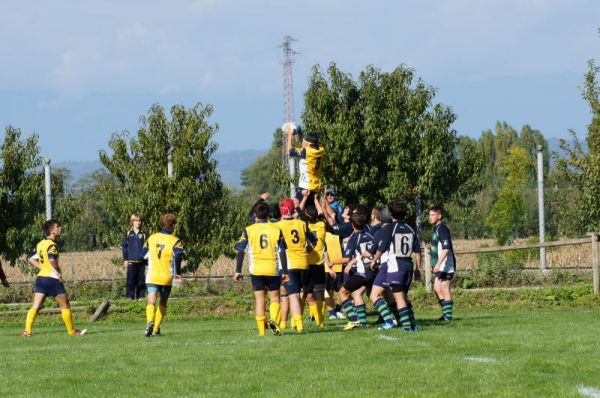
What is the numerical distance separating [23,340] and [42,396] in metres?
8.69

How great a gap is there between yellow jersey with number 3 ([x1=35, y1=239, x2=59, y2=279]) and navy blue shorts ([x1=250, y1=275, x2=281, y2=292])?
3.72m

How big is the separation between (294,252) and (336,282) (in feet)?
11.2

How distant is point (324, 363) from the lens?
12.2m

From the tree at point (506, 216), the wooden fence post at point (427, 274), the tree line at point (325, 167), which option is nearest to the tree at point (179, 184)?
the tree line at point (325, 167)

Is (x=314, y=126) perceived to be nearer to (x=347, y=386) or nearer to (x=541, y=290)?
(x=541, y=290)

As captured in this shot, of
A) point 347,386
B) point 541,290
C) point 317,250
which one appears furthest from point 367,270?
point 541,290

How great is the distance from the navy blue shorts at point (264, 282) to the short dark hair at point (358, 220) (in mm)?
1753

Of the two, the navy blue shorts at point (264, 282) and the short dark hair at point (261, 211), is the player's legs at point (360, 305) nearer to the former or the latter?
the navy blue shorts at point (264, 282)

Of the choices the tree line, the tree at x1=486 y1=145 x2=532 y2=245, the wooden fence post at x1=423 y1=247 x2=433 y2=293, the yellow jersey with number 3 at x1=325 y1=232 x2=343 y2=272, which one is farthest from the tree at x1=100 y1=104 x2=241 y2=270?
the tree at x1=486 y1=145 x2=532 y2=245

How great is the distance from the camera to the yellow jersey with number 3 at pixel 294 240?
57.0ft

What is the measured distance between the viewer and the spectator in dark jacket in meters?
26.5

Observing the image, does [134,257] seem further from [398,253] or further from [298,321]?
[398,253]

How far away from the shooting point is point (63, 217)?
31.7 metres

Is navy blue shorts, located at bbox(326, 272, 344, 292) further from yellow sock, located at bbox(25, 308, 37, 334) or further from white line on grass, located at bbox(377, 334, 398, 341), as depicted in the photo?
yellow sock, located at bbox(25, 308, 37, 334)
